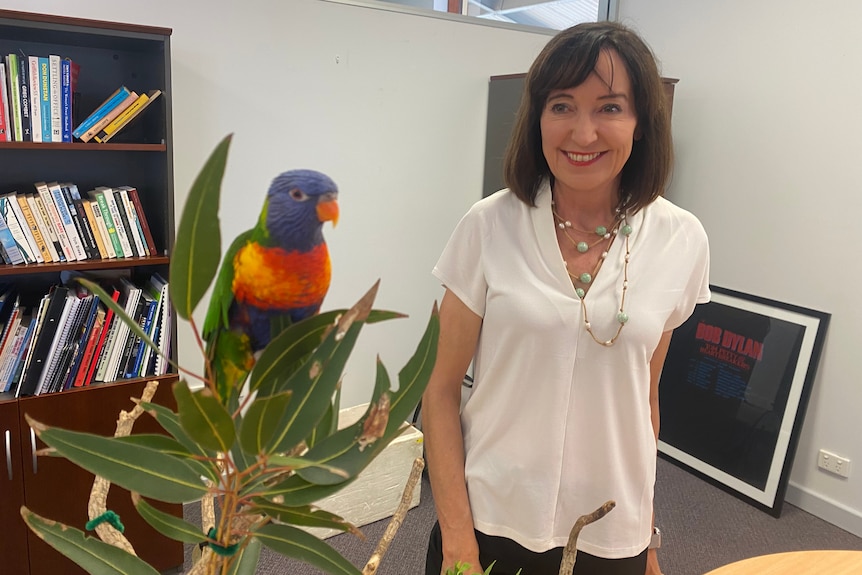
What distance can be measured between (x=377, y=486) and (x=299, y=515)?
213 centimetres

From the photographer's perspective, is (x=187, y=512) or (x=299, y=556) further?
(x=187, y=512)

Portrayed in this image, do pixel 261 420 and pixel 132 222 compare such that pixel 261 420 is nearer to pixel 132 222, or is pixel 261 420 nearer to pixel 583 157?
pixel 583 157

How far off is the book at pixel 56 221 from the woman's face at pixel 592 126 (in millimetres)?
1498

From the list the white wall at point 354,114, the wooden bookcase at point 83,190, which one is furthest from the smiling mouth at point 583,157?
the wooden bookcase at point 83,190

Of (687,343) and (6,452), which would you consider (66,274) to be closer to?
(6,452)

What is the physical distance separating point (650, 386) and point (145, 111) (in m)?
1.71

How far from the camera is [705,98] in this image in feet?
9.89

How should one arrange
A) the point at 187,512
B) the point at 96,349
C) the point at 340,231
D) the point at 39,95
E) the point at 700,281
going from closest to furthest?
the point at 700,281, the point at 39,95, the point at 96,349, the point at 187,512, the point at 340,231

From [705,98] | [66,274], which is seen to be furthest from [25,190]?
[705,98]

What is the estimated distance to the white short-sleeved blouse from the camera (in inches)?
40.6

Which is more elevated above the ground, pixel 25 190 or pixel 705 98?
pixel 705 98

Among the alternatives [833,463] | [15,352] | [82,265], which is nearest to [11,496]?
[15,352]

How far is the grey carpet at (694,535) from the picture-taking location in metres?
2.28

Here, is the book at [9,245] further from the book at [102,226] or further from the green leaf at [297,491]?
the green leaf at [297,491]
